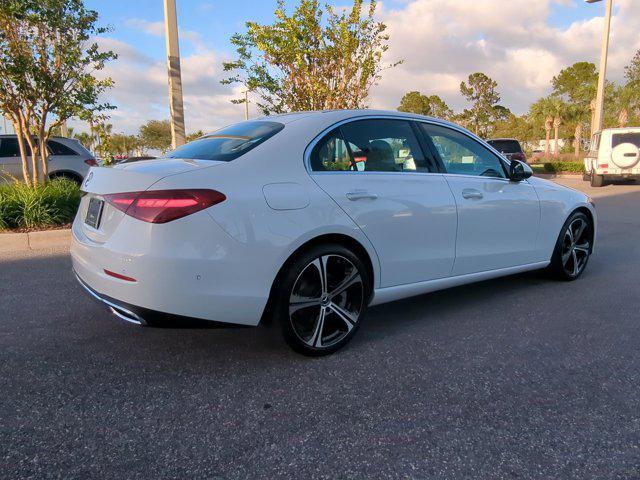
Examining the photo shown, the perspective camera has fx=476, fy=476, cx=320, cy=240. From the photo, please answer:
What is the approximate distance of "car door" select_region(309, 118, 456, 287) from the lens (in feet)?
10.1

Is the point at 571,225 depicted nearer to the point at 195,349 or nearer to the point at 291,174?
the point at 291,174

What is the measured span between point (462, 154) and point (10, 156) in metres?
9.95

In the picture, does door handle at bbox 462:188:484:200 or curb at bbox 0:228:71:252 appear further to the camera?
curb at bbox 0:228:71:252

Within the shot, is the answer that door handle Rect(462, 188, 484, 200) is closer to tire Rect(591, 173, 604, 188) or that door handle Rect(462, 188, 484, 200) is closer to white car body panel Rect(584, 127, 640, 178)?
white car body panel Rect(584, 127, 640, 178)

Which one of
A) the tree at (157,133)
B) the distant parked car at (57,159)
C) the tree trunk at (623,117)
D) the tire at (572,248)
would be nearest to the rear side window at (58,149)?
the distant parked car at (57,159)

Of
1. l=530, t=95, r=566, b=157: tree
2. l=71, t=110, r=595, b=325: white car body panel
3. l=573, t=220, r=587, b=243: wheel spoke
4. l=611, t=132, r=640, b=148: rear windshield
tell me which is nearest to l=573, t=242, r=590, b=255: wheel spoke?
l=573, t=220, r=587, b=243: wheel spoke

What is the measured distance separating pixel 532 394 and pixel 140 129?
69.4 metres

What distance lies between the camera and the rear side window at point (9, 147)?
10070 mm

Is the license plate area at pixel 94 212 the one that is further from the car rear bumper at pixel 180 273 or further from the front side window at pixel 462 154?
the front side window at pixel 462 154

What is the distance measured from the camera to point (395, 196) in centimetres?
328

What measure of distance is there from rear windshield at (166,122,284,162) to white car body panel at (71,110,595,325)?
0.10 m

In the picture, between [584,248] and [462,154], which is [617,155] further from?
[462,154]

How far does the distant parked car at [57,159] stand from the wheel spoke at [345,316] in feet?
29.0

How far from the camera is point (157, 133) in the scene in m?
61.8
